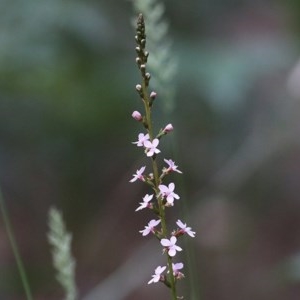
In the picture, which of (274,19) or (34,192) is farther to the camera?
(274,19)

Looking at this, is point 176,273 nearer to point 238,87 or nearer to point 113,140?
point 238,87

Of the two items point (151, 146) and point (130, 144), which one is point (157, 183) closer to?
point (151, 146)

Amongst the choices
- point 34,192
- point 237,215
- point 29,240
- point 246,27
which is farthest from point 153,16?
point 246,27

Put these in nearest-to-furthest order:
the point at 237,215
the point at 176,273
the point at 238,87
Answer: the point at 176,273, the point at 238,87, the point at 237,215

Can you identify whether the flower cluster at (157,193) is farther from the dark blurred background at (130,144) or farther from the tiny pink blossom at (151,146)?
the dark blurred background at (130,144)

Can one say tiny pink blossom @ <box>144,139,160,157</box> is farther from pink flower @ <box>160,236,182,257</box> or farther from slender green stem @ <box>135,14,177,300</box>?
pink flower @ <box>160,236,182,257</box>

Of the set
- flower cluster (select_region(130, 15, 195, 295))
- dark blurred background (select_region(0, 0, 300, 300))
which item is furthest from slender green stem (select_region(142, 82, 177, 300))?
dark blurred background (select_region(0, 0, 300, 300))

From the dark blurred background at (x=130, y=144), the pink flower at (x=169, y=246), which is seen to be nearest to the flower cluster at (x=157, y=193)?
the pink flower at (x=169, y=246)

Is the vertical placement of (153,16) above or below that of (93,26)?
below

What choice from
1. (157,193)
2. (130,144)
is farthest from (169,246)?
(130,144)
